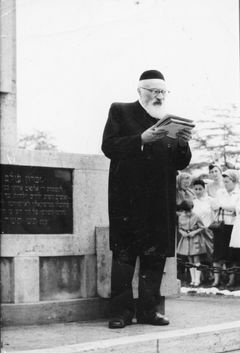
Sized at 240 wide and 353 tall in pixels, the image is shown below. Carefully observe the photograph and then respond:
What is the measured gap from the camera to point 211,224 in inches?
388

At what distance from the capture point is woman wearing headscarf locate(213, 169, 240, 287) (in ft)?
31.5

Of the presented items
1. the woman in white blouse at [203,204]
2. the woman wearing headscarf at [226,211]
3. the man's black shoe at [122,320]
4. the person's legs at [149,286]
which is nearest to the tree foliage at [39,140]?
the woman in white blouse at [203,204]

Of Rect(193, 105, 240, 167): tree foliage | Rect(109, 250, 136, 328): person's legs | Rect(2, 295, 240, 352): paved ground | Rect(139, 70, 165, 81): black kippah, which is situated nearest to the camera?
Rect(2, 295, 240, 352): paved ground

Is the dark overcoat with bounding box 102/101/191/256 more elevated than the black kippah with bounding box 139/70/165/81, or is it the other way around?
the black kippah with bounding box 139/70/165/81

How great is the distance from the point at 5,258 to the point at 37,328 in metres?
0.69

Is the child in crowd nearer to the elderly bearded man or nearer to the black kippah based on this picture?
the elderly bearded man

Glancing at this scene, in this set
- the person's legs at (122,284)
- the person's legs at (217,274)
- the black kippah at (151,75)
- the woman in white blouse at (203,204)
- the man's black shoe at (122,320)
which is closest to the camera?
the man's black shoe at (122,320)

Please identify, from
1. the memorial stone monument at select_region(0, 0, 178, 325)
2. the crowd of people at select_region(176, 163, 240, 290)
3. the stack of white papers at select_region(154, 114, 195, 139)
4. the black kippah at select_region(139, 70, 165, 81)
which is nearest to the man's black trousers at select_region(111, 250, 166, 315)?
the memorial stone monument at select_region(0, 0, 178, 325)

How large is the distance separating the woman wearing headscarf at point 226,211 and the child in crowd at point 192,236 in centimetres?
37

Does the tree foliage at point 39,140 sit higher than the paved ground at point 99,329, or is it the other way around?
the tree foliage at point 39,140

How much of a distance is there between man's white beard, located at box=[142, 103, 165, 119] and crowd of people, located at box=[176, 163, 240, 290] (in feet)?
10.7

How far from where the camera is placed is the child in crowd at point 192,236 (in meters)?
10.0

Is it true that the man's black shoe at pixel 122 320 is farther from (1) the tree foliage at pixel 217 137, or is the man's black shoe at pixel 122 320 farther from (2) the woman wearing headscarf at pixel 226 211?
(1) the tree foliage at pixel 217 137

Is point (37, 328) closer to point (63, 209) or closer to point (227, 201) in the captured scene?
point (63, 209)
